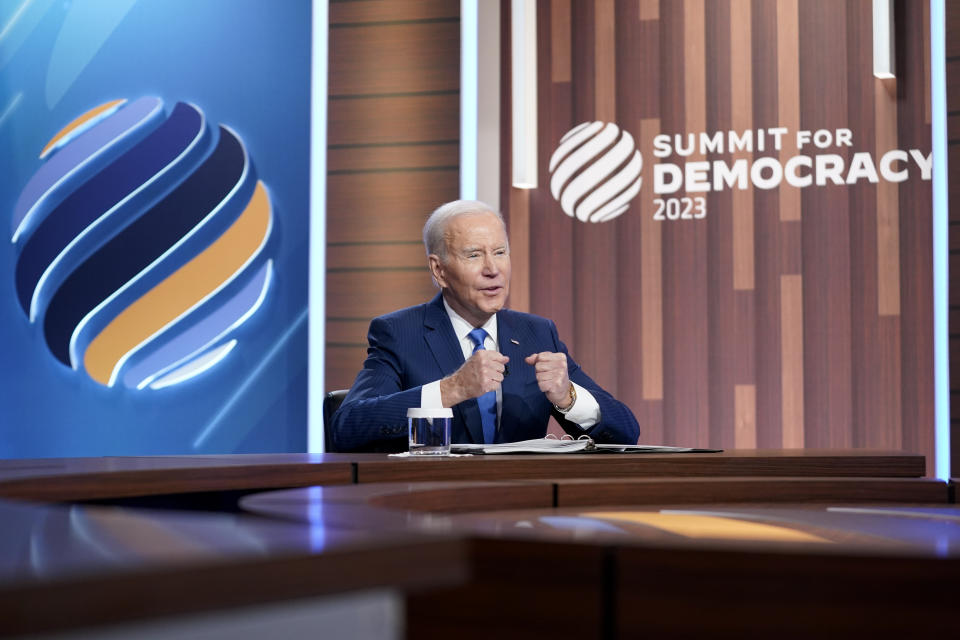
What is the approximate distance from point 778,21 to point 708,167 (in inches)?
24.6

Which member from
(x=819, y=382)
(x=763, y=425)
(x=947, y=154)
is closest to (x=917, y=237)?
(x=947, y=154)

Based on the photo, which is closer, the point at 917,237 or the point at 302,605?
the point at 302,605

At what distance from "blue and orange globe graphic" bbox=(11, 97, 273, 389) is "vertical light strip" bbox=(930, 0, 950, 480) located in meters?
2.56

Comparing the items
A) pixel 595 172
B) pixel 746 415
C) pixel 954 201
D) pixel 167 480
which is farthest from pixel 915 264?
pixel 167 480

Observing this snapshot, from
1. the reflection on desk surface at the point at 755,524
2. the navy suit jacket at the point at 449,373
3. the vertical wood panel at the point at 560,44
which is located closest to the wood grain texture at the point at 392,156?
the vertical wood panel at the point at 560,44

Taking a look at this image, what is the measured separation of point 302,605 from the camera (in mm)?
557

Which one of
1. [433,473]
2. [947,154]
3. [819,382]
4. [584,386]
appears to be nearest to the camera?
[433,473]

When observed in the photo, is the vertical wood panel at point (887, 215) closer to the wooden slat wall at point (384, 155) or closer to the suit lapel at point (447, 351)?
the wooden slat wall at point (384, 155)

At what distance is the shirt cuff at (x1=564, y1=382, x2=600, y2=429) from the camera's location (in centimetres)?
249

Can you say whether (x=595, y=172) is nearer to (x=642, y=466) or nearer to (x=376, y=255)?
(x=376, y=255)

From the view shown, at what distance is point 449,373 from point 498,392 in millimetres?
136

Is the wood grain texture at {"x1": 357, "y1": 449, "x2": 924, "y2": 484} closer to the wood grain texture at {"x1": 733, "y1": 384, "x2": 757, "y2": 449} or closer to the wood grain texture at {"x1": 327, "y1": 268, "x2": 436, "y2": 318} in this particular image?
the wood grain texture at {"x1": 733, "y1": 384, "x2": 757, "y2": 449}

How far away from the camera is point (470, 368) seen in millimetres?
2270

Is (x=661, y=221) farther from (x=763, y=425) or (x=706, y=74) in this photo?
(x=763, y=425)
